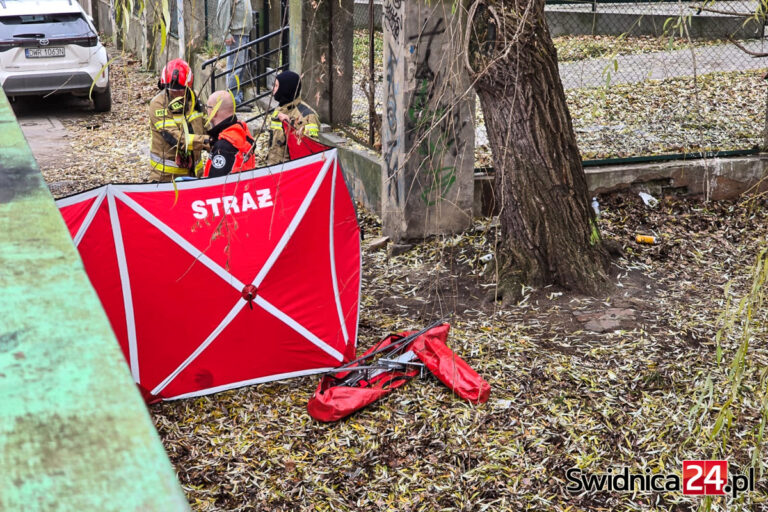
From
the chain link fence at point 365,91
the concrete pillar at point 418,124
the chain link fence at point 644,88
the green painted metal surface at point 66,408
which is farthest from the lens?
the chain link fence at point 365,91

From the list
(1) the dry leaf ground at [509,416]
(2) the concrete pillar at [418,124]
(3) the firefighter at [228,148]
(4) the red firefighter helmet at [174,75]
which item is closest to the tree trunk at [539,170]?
(1) the dry leaf ground at [509,416]

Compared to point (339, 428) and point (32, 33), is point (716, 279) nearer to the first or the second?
point (339, 428)

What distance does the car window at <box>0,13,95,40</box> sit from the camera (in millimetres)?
12969

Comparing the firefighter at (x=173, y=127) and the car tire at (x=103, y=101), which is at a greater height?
the firefighter at (x=173, y=127)

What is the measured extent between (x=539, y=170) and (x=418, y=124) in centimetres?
129

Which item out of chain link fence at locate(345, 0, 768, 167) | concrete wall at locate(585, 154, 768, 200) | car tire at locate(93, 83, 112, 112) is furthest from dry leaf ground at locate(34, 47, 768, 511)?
car tire at locate(93, 83, 112, 112)

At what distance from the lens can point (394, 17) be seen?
712cm

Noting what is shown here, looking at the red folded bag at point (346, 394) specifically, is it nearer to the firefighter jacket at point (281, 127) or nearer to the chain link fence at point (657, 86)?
the firefighter jacket at point (281, 127)

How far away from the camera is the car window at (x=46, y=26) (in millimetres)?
12969

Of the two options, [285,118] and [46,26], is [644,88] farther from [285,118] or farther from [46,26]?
[46,26]

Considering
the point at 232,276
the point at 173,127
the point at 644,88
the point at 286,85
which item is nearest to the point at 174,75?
the point at 173,127

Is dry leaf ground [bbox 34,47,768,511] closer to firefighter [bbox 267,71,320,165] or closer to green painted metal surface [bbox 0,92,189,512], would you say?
firefighter [bbox 267,71,320,165]

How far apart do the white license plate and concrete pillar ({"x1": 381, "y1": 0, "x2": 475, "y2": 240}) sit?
780cm

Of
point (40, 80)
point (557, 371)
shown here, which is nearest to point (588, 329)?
point (557, 371)
